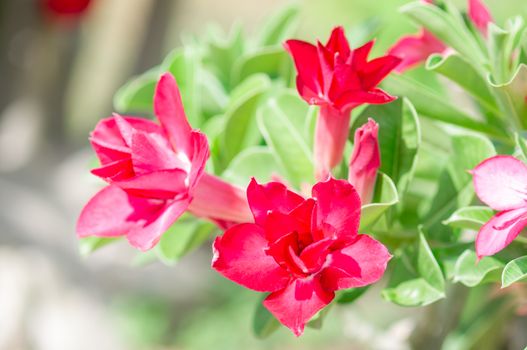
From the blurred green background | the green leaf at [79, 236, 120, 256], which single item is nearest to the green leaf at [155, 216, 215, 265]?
the green leaf at [79, 236, 120, 256]

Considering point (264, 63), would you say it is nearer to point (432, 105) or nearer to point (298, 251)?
point (432, 105)

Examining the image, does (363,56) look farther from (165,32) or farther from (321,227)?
(165,32)

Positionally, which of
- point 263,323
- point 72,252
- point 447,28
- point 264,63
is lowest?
point 72,252

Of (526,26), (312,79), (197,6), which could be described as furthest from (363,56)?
(197,6)

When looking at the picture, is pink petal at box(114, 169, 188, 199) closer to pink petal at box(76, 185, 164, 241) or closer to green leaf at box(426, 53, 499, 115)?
pink petal at box(76, 185, 164, 241)

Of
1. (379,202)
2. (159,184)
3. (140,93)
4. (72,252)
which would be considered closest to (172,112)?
(159,184)

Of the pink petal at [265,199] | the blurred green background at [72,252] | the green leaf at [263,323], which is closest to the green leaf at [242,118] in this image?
the green leaf at [263,323]
